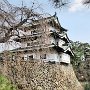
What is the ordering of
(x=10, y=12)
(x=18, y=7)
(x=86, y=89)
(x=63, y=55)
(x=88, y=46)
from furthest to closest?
1. (x=88, y=46)
2. (x=63, y=55)
3. (x=86, y=89)
4. (x=18, y=7)
5. (x=10, y=12)

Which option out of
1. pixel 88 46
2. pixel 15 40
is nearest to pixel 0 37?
pixel 15 40

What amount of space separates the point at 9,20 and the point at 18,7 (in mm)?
870

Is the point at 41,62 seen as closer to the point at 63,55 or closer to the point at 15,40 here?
the point at 15,40

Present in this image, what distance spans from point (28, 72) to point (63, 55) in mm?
20733

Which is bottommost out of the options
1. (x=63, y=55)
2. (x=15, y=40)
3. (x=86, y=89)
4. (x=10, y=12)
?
(x=86, y=89)

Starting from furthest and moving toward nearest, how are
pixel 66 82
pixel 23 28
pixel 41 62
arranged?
pixel 66 82
pixel 41 62
pixel 23 28

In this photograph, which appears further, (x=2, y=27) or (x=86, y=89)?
(x=86, y=89)

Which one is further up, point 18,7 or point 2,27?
point 18,7

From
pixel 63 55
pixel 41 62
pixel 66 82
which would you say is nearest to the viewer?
pixel 41 62

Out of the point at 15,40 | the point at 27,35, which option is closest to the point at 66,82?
the point at 27,35

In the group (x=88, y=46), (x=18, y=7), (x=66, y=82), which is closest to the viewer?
(x=18, y=7)

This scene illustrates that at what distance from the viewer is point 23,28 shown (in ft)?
41.5

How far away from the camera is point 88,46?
40438 millimetres

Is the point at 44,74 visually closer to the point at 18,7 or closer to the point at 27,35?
the point at 27,35
